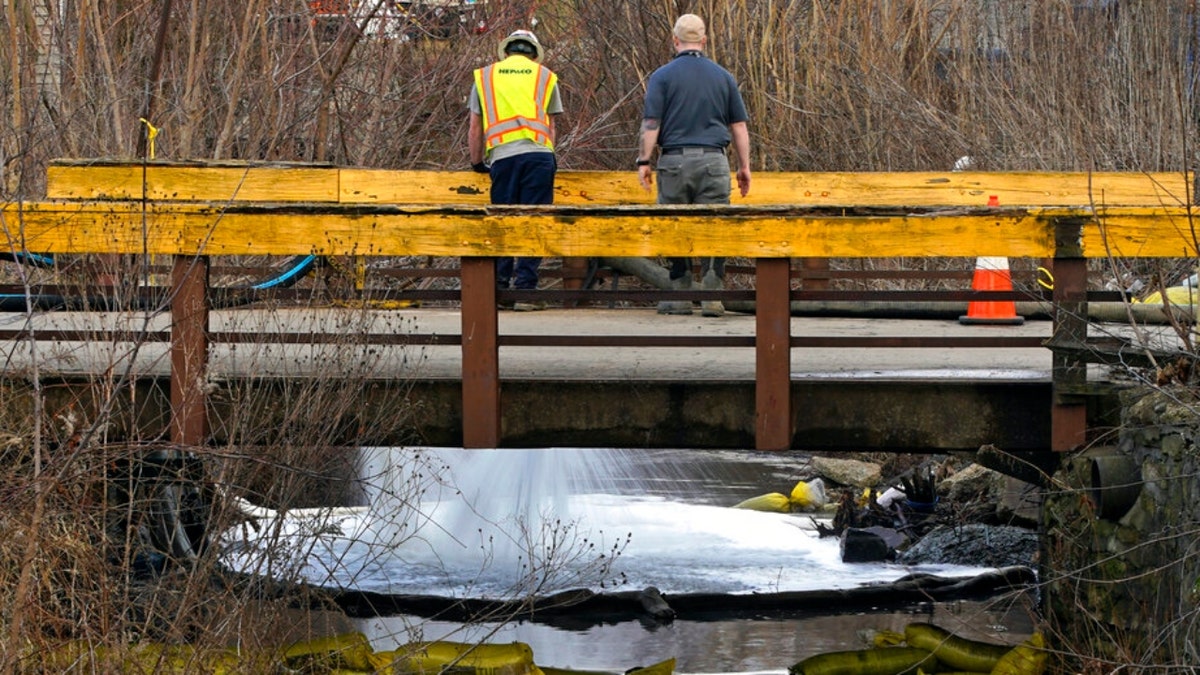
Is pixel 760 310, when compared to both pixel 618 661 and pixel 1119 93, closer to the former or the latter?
pixel 618 661

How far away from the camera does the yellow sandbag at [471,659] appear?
789 centimetres

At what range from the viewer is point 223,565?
7688 mm

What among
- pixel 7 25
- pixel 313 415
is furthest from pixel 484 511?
pixel 313 415

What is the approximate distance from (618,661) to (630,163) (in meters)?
10.2

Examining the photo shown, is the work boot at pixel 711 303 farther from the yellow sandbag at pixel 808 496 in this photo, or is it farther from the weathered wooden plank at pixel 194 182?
the yellow sandbag at pixel 808 496

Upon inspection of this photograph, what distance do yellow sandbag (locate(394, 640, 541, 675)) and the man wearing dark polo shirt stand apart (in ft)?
9.17

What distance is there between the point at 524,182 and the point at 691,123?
3.34ft

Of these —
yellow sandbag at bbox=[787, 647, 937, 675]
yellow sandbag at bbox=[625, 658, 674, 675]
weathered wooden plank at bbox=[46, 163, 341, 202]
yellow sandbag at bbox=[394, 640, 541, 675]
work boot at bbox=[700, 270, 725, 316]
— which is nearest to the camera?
yellow sandbag at bbox=[394, 640, 541, 675]

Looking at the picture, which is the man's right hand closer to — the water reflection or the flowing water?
the flowing water

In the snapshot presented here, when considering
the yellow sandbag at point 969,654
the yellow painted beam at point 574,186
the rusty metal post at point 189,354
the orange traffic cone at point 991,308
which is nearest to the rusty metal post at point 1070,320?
the yellow sandbag at point 969,654

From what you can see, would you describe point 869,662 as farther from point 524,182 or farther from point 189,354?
point 189,354

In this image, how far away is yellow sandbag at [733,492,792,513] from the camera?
14.8 m

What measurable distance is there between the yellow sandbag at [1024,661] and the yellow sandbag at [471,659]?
225 cm

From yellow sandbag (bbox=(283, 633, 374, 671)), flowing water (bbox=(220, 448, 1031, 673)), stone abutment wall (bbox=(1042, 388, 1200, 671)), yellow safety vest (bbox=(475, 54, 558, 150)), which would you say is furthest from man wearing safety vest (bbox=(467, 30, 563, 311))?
stone abutment wall (bbox=(1042, 388, 1200, 671))
